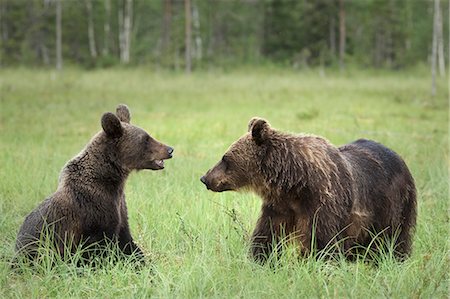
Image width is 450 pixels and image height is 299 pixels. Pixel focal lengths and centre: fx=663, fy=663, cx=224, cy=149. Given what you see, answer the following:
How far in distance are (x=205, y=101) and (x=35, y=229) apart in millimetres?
16197

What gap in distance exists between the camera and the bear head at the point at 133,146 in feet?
18.0

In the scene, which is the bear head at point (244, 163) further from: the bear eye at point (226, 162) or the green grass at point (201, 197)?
the green grass at point (201, 197)

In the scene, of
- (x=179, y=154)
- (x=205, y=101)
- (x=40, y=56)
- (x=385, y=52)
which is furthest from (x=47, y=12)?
(x=179, y=154)

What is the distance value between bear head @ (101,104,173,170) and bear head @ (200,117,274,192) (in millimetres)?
587

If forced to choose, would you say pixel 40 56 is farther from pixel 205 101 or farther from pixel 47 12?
pixel 205 101

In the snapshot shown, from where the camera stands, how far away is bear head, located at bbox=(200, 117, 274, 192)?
5117 mm

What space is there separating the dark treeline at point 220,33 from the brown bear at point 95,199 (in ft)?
97.7

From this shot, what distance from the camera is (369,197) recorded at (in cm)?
541

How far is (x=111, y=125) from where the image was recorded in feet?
17.8

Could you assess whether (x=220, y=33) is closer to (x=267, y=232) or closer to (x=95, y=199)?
(x=95, y=199)

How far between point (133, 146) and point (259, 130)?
3.80 feet

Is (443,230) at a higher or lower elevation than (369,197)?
lower

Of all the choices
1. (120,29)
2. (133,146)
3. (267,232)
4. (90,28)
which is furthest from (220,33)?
(267,232)

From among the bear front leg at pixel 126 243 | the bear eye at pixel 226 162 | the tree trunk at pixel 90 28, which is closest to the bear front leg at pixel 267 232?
the bear eye at pixel 226 162
